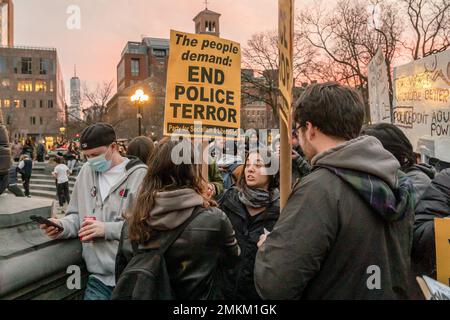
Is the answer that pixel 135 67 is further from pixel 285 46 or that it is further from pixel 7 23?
pixel 285 46

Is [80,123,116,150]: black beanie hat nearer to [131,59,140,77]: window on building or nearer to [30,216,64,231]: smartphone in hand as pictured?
[30,216,64,231]: smartphone in hand

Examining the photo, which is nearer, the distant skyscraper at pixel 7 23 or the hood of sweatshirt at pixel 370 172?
the hood of sweatshirt at pixel 370 172

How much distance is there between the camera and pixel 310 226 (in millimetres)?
1750

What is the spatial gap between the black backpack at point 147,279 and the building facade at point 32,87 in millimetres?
89185

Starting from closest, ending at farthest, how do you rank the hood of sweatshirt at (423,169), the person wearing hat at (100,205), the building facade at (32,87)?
1. the person wearing hat at (100,205)
2. the hood of sweatshirt at (423,169)
3. the building facade at (32,87)

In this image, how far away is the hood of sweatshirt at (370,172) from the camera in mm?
1807

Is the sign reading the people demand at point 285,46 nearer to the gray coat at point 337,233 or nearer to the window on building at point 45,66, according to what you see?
the gray coat at point 337,233

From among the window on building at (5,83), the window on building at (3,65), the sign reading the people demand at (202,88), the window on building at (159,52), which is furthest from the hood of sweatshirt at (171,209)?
the window on building at (159,52)

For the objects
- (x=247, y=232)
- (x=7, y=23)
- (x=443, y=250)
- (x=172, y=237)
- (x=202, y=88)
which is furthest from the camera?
(x=7, y=23)

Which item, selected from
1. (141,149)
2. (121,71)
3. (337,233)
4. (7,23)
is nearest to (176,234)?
(337,233)

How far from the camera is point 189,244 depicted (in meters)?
2.27

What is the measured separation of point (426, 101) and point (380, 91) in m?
1.12

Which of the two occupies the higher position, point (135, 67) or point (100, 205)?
point (135, 67)
